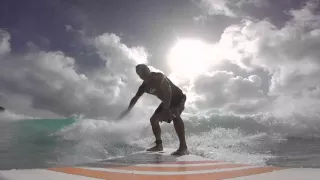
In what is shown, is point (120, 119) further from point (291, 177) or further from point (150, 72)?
point (291, 177)

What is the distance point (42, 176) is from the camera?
236 cm

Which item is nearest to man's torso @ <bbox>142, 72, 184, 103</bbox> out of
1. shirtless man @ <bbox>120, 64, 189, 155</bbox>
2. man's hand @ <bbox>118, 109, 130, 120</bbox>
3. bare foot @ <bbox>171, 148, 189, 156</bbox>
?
shirtless man @ <bbox>120, 64, 189, 155</bbox>

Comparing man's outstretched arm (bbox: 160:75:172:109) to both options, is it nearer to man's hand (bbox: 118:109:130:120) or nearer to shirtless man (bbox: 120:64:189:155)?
shirtless man (bbox: 120:64:189:155)

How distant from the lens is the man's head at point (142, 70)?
5.74 m

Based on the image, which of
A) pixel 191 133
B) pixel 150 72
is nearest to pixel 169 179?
pixel 150 72

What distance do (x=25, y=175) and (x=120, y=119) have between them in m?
4.05

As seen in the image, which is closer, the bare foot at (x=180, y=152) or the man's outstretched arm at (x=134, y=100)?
the bare foot at (x=180, y=152)

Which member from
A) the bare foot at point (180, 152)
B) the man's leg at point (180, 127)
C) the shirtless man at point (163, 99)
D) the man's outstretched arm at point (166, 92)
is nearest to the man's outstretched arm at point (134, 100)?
the shirtless man at point (163, 99)

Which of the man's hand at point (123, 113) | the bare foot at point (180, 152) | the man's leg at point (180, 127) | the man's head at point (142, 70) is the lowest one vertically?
the bare foot at point (180, 152)

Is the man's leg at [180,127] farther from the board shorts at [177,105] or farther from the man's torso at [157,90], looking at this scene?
the man's torso at [157,90]

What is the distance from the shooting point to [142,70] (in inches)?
226

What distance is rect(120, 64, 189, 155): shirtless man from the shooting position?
5664mm

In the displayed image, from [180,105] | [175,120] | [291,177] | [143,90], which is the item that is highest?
[143,90]

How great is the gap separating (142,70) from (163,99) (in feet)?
2.58
